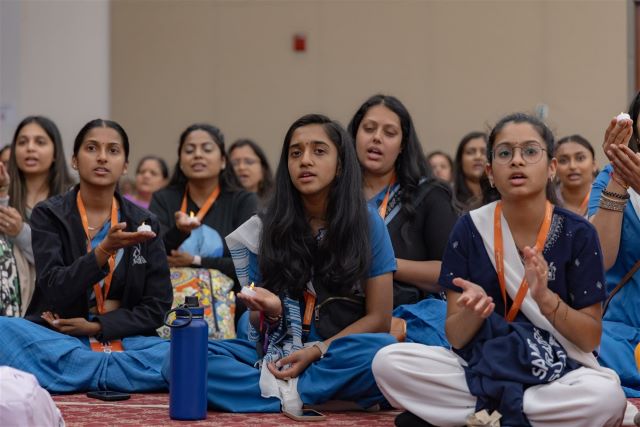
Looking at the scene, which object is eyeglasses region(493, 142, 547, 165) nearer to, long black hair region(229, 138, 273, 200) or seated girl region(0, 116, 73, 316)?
seated girl region(0, 116, 73, 316)

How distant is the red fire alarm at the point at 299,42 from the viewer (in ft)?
32.7

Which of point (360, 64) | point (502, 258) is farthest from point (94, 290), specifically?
point (360, 64)

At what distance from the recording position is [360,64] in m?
9.89

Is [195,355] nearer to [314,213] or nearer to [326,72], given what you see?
[314,213]

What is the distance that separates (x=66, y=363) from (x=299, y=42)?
Result: 5.87 m

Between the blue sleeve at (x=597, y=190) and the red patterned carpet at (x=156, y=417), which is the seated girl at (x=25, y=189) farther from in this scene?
the blue sleeve at (x=597, y=190)

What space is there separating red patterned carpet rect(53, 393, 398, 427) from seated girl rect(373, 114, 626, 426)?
0.32 meters

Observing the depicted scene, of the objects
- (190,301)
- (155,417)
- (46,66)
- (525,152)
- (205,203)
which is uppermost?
(46,66)

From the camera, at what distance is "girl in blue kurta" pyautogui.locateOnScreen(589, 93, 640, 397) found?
13.2 ft

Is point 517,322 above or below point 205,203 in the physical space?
below

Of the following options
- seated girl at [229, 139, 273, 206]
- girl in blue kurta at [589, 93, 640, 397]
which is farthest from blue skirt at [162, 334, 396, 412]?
seated girl at [229, 139, 273, 206]

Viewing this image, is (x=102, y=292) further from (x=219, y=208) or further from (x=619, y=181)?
(x=619, y=181)

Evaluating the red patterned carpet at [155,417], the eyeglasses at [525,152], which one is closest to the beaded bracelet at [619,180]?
the eyeglasses at [525,152]

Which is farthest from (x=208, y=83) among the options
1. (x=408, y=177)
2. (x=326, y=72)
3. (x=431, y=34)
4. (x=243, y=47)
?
(x=408, y=177)
